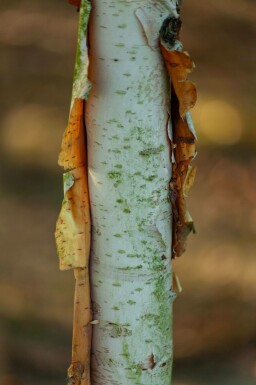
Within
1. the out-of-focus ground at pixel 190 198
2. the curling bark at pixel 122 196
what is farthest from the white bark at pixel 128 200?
the out-of-focus ground at pixel 190 198

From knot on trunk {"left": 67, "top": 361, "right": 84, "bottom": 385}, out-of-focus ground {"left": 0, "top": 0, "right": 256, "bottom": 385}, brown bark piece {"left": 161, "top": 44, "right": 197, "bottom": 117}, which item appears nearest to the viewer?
brown bark piece {"left": 161, "top": 44, "right": 197, "bottom": 117}

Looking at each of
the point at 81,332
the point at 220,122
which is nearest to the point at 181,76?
the point at 81,332

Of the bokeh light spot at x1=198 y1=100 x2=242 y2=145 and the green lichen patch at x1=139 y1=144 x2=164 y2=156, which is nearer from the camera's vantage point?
the green lichen patch at x1=139 y1=144 x2=164 y2=156

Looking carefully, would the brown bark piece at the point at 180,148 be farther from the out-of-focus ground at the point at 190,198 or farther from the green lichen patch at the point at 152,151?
the out-of-focus ground at the point at 190,198

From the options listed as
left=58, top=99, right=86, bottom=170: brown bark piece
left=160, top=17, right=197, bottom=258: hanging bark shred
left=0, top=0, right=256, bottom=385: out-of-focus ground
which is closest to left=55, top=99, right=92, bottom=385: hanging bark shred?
left=58, top=99, right=86, bottom=170: brown bark piece

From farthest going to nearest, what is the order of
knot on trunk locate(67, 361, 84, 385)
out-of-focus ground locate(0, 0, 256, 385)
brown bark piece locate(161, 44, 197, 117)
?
out-of-focus ground locate(0, 0, 256, 385) → knot on trunk locate(67, 361, 84, 385) → brown bark piece locate(161, 44, 197, 117)

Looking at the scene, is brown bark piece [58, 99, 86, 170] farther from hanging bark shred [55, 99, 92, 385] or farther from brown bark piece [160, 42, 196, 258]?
brown bark piece [160, 42, 196, 258]
